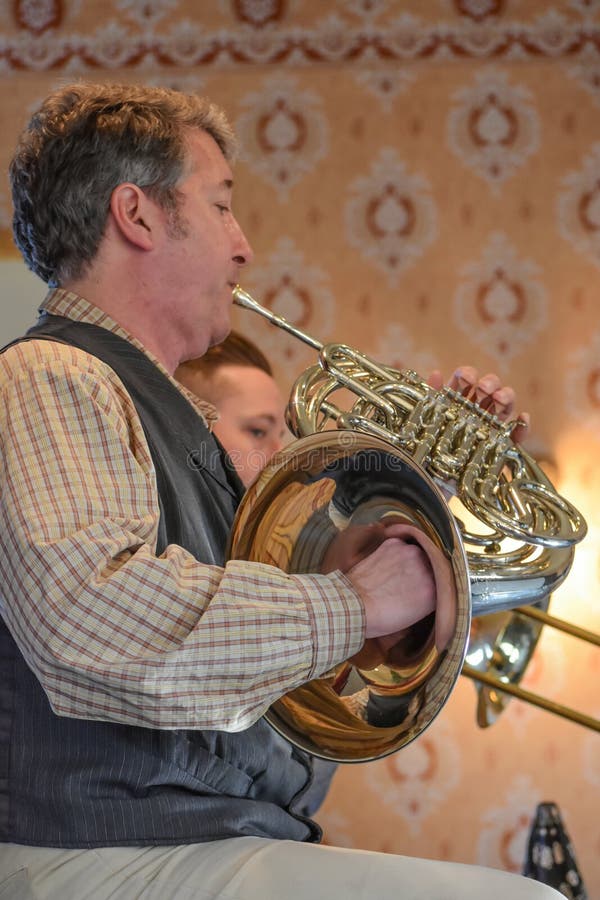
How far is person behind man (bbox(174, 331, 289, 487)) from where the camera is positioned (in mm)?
2053

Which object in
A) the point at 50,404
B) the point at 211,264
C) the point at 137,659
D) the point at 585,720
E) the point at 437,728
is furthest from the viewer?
the point at 437,728

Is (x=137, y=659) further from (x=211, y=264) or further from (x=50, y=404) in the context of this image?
(x=211, y=264)

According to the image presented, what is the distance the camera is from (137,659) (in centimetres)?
92

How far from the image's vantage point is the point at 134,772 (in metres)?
1.05

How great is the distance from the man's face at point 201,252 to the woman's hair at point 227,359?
2.15 feet

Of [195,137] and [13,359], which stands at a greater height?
[195,137]

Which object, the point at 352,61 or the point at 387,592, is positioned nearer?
the point at 387,592

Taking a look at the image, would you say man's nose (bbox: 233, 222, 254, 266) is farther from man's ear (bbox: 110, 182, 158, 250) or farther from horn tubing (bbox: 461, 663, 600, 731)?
horn tubing (bbox: 461, 663, 600, 731)

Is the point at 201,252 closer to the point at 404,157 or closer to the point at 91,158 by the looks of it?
the point at 91,158

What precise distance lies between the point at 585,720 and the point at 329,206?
183cm

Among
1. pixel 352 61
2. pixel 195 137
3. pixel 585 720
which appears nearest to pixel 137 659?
pixel 195 137

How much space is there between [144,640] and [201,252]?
596 millimetres

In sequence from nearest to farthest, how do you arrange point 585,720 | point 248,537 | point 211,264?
point 248,537 → point 211,264 → point 585,720

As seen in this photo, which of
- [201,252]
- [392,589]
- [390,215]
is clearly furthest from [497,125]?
[392,589]
